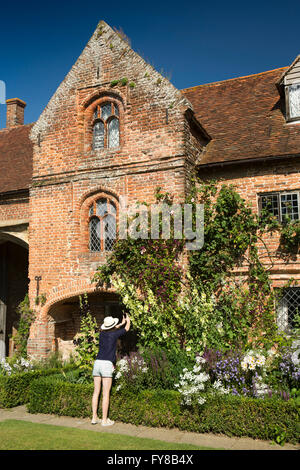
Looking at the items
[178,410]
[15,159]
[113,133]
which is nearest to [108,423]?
[178,410]

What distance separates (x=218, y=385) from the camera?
753 cm

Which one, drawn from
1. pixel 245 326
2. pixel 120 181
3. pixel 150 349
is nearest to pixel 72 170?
pixel 120 181

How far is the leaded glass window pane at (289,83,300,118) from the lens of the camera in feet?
36.6

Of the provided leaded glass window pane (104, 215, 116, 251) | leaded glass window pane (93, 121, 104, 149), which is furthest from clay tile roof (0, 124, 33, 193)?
leaded glass window pane (104, 215, 116, 251)

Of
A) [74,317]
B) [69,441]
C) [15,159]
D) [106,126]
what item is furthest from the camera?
[15,159]

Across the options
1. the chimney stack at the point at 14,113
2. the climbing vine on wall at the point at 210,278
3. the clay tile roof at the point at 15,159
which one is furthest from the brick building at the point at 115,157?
the chimney stack at the point at 14,113

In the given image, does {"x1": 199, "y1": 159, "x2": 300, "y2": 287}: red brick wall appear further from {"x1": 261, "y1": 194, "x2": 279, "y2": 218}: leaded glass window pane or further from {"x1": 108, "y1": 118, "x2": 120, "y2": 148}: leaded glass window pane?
{"x1": 108, "y1": 118, "x2": 120, "y2": 148}: leaded glass window pane

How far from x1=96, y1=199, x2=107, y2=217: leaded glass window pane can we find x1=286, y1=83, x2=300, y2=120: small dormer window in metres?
5.78

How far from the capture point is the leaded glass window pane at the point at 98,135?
1197cm

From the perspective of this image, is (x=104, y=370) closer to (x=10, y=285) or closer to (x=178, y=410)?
(x=178, y=410)

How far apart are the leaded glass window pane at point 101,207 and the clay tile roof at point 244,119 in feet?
9.82

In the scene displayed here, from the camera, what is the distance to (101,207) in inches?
459

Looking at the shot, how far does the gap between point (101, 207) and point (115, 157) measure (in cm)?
150

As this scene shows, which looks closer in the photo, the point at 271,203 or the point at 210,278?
the point at 210,278
